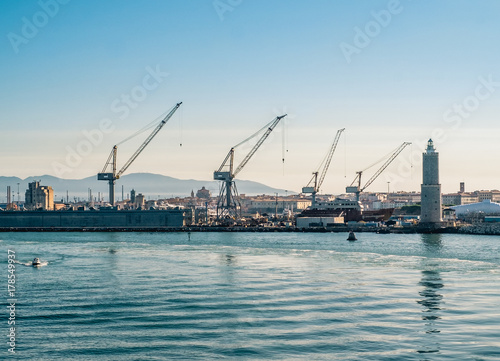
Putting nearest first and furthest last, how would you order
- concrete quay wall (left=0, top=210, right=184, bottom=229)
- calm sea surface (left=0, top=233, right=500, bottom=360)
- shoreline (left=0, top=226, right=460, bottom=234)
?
calm sea surface (left=0, top=233, right=500, bottom=360), shoreline (left=0, top=226, right=460, bottom=234), concrete quay wall (left=0, top=210, right=184, bottom=229)

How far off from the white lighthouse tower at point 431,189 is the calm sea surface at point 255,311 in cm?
4189

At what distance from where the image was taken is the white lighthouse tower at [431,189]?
2943 inches

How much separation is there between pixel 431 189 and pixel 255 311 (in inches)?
2311

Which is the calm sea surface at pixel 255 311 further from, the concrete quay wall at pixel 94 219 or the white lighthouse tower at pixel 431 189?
the concrete quay wall at pixel 94 219

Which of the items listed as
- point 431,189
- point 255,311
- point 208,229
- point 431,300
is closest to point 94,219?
point 208,229

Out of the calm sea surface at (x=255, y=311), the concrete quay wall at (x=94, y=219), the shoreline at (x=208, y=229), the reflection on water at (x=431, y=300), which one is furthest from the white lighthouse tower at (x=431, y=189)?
the calm sea surface at (x=255, y=311)

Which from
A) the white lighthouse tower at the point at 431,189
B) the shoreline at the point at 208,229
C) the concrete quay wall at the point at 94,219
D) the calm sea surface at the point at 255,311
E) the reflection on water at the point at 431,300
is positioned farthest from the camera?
the concrete quay wall at the point at 94,219

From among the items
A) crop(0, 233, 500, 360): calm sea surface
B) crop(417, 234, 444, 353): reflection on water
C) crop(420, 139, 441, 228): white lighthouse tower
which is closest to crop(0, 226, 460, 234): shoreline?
crop(420, 139, 441, 228): white lighthouse tower

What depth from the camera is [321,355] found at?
14898 millimetres

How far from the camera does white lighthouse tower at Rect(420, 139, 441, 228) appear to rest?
7475cm

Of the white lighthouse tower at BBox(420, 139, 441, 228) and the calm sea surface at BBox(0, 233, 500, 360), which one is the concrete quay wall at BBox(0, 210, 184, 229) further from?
the calm sea surface at BBox(0, 233, 500, 360)

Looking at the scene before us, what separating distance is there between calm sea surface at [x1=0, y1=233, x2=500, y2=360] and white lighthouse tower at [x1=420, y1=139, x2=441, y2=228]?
137ft

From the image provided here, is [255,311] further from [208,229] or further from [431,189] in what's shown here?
[208,229]

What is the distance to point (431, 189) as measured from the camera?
245ft
